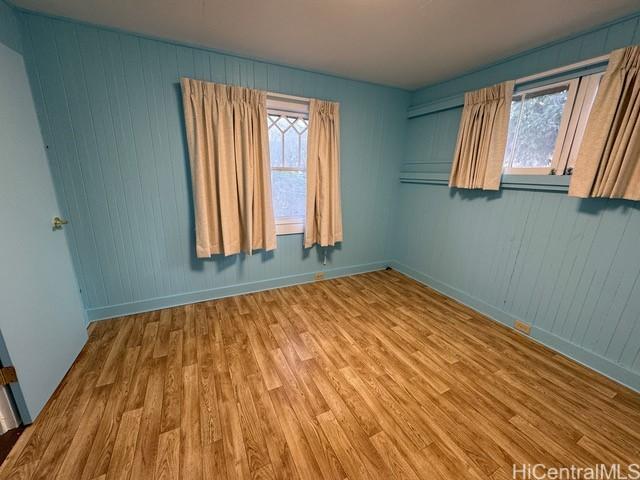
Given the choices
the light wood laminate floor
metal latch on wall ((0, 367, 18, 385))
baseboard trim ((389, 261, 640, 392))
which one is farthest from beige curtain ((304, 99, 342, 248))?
metal latch on wall ((0, 367, 18, 385))

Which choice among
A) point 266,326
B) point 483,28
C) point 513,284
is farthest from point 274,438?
point 483,28

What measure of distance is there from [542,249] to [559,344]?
77 cm

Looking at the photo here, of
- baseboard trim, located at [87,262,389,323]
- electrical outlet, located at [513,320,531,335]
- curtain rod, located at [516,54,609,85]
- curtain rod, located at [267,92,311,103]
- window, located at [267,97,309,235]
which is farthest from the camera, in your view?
window, located at [267,97,309,235]

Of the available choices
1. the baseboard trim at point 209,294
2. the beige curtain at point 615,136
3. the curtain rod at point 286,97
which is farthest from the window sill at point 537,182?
the curtain rod at point 286,97

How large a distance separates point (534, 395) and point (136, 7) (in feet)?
11.9

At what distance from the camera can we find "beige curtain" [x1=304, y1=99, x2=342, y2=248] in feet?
8.71

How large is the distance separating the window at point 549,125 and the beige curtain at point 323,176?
167 centimetres

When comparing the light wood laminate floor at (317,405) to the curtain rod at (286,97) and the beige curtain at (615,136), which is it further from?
the curtain rod at (286,97)

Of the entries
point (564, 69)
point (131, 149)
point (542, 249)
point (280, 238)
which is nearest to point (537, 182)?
point (542, 249)

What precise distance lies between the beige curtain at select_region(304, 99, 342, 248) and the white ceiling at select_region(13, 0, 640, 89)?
522 millimetres

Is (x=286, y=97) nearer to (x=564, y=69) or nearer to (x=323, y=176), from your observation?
(x=323, y=176)

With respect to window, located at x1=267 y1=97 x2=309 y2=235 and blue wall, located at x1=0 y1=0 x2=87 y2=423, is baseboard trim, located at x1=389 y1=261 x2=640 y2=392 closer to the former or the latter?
window, located at x1=267 y1=97 x2=309 y2=235

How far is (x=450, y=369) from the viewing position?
5.84 feet

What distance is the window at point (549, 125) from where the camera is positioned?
178 cm
